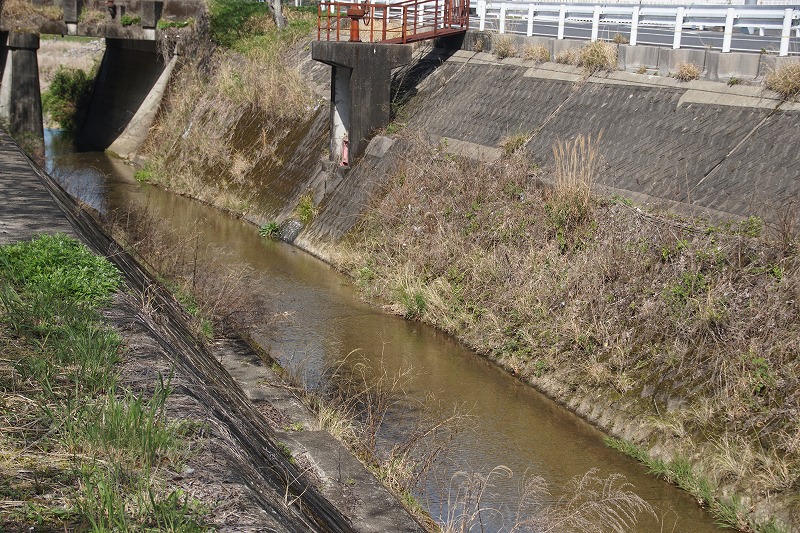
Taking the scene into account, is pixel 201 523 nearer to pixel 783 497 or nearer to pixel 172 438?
pixel 172 438

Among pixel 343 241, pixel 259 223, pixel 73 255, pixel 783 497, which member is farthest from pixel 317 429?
pixel 259 223

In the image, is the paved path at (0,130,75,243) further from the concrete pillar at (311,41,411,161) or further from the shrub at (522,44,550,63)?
the shrub at (522,44,550,63)

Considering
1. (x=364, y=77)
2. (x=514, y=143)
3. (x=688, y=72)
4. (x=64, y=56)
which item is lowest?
(x=514, y=143)

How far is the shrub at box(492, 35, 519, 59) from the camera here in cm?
2011

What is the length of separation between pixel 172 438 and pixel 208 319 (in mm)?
6441

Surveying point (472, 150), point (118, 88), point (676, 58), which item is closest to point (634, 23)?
point (676, 58)

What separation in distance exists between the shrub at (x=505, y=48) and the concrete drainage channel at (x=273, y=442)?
1220 cm

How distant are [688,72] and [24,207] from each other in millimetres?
11172

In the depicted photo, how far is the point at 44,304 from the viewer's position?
6.59 meters

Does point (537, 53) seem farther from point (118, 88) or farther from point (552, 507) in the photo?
point (118, 88)

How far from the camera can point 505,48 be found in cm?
2023

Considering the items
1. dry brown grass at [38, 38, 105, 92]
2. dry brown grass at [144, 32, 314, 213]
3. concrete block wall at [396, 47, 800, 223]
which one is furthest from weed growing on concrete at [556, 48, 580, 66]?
dry brown grass at [38, 38, 105, 92]

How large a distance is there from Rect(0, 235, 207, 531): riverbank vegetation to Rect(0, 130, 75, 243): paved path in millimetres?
1974

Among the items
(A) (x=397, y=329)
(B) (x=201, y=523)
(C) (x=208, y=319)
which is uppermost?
(B) (x=201, y=523)
